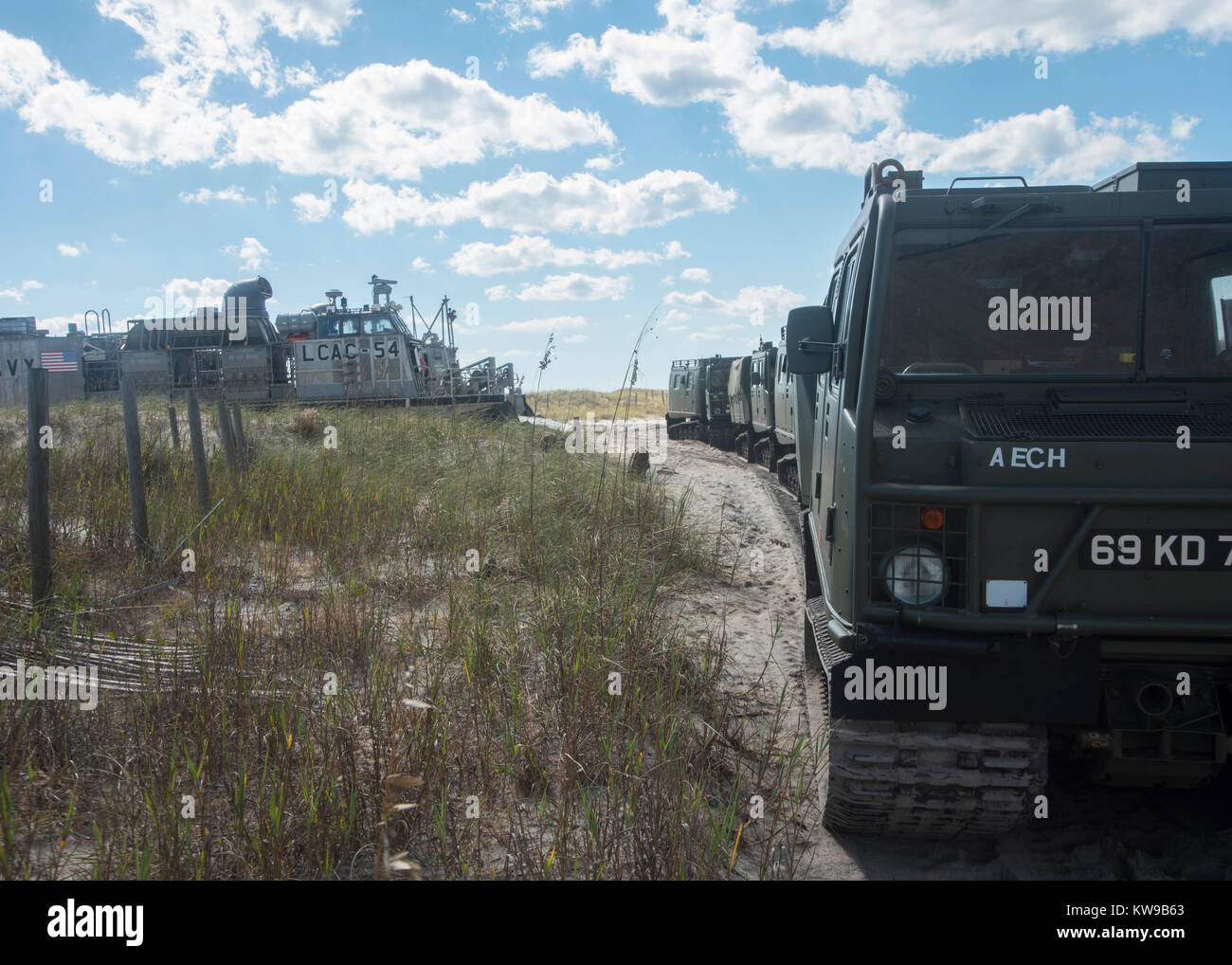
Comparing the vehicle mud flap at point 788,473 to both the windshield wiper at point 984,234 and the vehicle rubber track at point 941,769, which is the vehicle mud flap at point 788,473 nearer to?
the windshield wiper at point 984,234

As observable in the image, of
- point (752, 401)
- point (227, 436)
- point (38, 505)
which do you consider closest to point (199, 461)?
point (227, 436)

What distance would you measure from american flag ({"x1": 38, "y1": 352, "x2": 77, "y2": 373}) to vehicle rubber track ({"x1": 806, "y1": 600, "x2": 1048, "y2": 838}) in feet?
72.4

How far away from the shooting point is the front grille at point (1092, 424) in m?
2.93

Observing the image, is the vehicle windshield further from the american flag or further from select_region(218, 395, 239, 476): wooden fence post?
the american flag

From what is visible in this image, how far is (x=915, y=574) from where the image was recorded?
2.96 m

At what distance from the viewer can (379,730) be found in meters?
3.30

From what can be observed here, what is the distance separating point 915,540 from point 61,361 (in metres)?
22.6

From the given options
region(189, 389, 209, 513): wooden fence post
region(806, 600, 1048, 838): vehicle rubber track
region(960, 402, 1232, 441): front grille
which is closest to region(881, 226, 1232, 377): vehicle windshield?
region(960, 402, 1232, 441): front grille

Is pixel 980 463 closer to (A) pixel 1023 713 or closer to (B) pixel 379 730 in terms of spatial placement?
(A) pixel 1023 713
